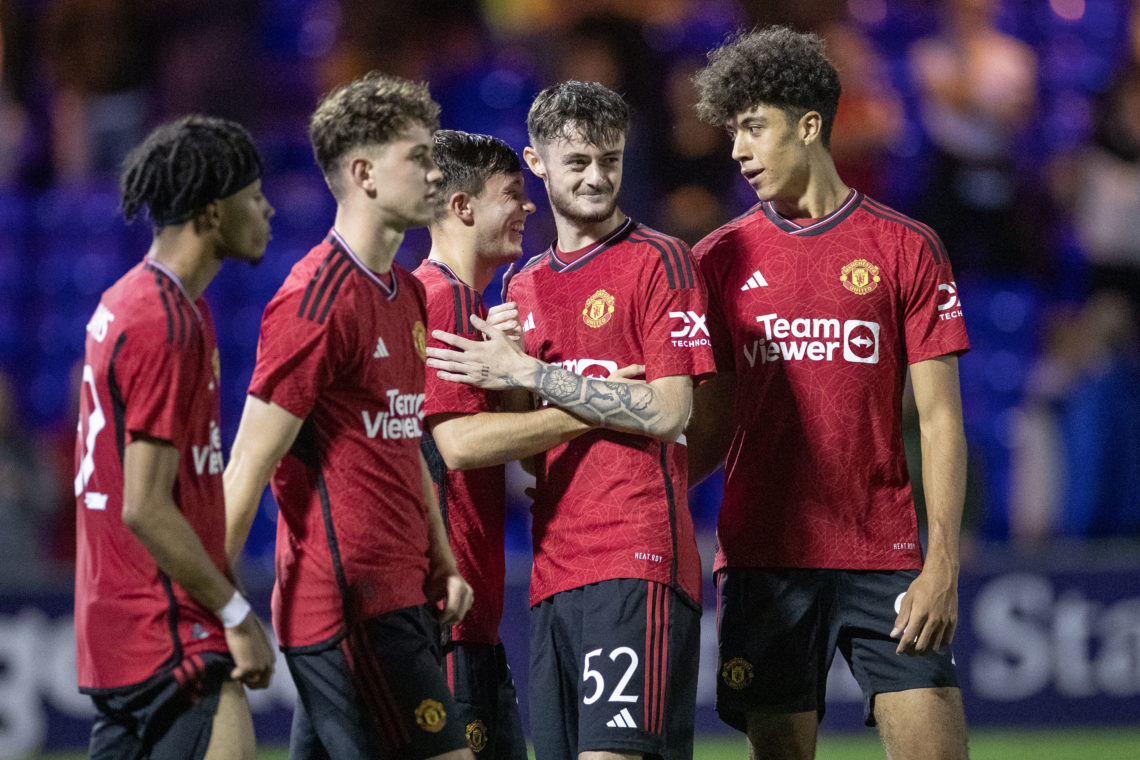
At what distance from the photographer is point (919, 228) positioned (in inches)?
168

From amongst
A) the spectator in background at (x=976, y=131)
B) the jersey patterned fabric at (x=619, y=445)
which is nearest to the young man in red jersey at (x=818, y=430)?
the jersey patterned fabric at (x=619, y=445)

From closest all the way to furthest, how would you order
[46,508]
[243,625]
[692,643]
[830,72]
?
[243,625], [692,643], [830,72], [46,508]

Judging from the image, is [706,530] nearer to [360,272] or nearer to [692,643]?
[692,643]

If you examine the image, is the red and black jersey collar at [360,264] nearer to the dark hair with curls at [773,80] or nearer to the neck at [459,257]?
the neck at [459,257]

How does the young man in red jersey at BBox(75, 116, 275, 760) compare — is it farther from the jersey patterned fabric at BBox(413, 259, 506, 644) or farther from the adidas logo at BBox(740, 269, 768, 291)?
the adidas logo at BBox(740, 269, 768, 291)

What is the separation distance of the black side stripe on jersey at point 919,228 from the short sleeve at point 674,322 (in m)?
0.69

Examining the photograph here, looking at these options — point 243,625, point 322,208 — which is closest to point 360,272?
point 243,625

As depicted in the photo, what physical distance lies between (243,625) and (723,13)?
803 cm

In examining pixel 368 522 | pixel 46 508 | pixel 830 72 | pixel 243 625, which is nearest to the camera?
pixel 243 625

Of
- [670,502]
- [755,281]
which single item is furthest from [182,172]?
[755,281]

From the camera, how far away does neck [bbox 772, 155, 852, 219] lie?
4.36m

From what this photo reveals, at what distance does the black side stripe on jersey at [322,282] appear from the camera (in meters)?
3.43

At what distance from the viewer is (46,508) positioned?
856cm

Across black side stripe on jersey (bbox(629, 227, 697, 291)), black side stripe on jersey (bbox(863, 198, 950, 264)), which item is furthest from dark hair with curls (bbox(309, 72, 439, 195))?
black side stripe on jersey (bbox(863, 198, 950, 264))
